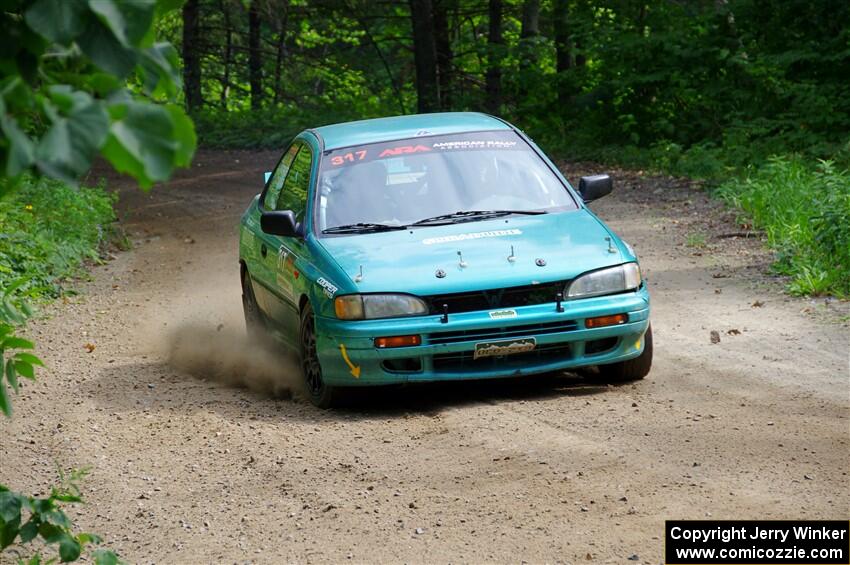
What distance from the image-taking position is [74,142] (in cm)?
182

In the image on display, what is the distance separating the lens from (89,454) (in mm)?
6715

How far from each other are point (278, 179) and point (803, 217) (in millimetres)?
Result: 5913

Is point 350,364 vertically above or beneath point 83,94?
beneath

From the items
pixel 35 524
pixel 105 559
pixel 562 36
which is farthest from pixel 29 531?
pixel 562 36

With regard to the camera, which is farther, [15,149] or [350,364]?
[350,364]

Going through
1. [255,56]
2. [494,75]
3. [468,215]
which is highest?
[468,215]

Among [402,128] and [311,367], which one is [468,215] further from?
[311,367]

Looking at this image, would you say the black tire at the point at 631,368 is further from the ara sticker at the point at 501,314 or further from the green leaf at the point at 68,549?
the green leaf at the point at 68,549

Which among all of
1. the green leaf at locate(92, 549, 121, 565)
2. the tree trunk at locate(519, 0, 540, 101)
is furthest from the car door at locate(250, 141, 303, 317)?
the tree trunk at locate(519, 0, 540, 101)

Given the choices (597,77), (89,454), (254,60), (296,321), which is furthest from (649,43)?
(254,60)

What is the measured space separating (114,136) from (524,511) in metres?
3.76

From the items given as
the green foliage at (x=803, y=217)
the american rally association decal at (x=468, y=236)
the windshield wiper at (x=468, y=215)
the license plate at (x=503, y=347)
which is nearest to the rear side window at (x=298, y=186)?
the windshield wiper at (x=468, y=215)

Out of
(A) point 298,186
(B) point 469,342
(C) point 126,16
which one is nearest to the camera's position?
(C) point 126,16

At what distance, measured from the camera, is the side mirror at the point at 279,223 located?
319 inches
